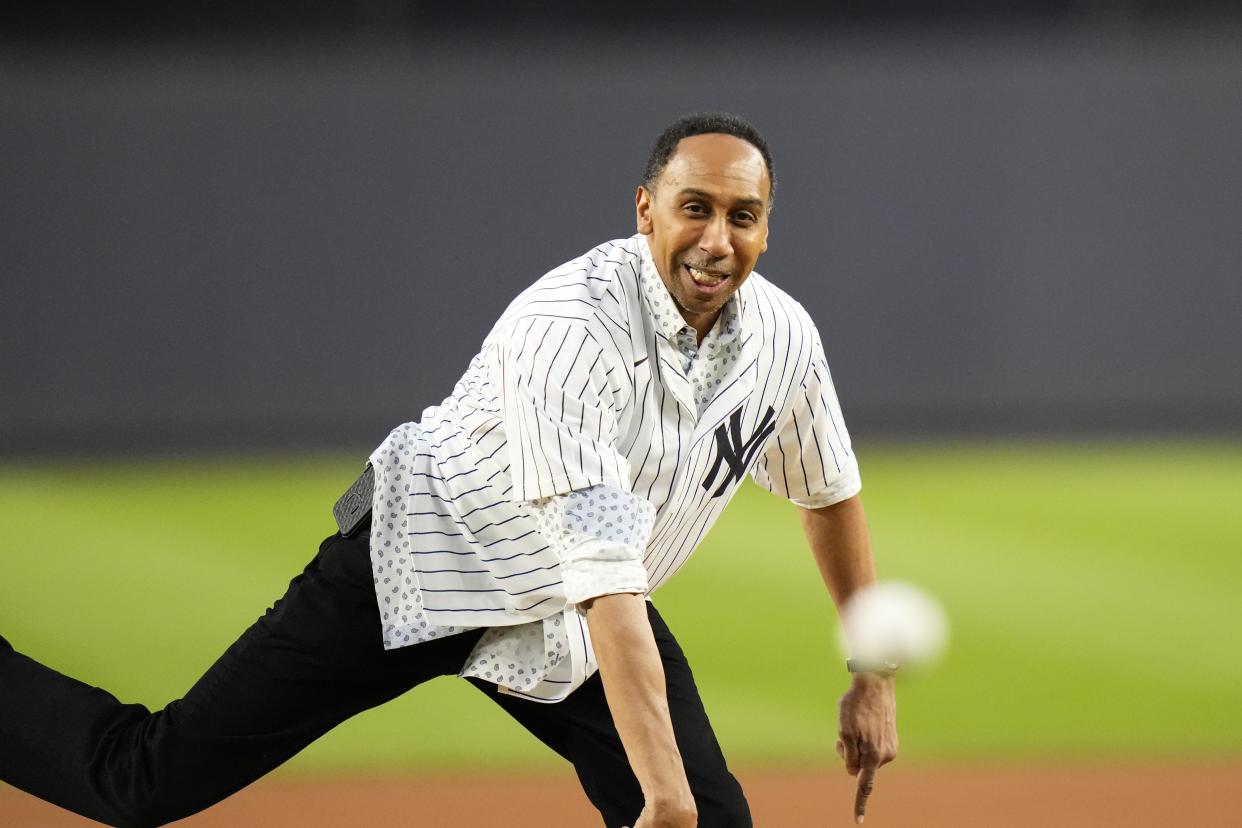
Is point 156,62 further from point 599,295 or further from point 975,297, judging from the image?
point 599,295

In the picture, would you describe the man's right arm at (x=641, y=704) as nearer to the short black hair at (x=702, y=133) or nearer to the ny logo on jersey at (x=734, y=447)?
the ny logo on jersey at (x=734, y=447)

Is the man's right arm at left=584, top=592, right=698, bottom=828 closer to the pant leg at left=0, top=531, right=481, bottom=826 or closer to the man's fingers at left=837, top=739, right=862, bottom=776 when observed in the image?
the pant leg at left=0, top=531, right=481, bottom=826

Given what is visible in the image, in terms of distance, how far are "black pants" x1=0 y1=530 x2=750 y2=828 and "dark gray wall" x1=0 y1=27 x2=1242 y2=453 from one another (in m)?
7.83

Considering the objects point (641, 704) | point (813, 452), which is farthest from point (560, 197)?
point (641, 704)

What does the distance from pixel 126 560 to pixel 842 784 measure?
13.1ft

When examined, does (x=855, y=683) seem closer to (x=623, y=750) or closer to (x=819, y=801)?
(x=623, y=750)

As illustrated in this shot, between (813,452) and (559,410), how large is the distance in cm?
74

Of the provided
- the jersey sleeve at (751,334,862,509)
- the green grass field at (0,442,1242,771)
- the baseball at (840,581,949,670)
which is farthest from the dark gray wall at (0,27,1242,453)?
the jersey sleeve at (751,334,862,509)

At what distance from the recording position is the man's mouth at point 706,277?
2.58 meters

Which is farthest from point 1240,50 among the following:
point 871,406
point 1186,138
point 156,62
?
point 156,62

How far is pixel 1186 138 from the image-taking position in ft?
36.3

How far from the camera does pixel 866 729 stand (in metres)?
2.97

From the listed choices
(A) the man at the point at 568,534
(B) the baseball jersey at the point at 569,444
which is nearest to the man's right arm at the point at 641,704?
(A) the man at the point at 568,534

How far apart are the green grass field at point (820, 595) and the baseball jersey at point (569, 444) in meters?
2.27
